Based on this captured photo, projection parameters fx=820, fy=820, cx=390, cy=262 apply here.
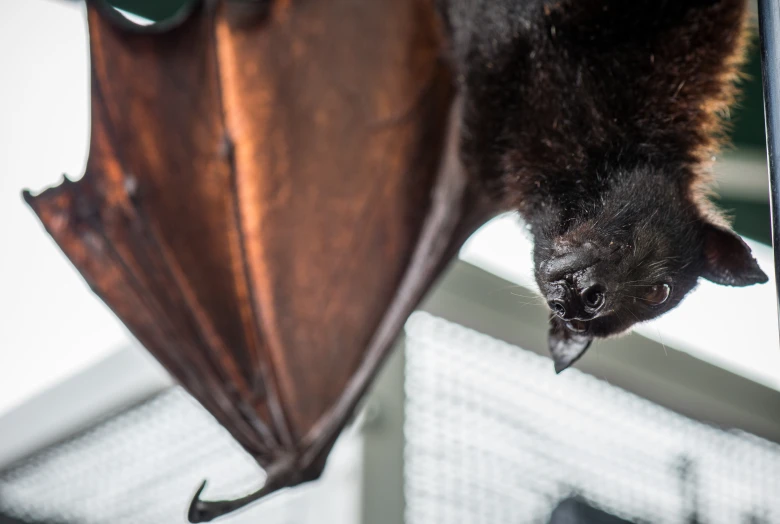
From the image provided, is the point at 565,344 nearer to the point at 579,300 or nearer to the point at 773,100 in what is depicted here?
the point at 579,300

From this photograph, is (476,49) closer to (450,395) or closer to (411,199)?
(411,199)

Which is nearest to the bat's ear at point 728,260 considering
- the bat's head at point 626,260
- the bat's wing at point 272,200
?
the bat's head at point 626,260

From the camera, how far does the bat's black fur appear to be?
1.81 meters

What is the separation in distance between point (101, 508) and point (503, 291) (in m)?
2.13

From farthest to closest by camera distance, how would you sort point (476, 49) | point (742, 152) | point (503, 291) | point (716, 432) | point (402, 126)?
point (716, 432)
point (503, 291)
point (742, 152)
point (402, 126)
point (476, 49)

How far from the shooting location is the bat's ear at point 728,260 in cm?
172

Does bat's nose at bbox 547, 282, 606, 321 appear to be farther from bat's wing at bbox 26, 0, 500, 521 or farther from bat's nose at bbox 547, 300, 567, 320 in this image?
bat's wing at bbox 26, 0, 500, 521

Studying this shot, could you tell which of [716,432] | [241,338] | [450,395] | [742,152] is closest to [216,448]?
[450,395]

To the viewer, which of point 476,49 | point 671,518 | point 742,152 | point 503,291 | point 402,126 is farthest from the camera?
point 671,518

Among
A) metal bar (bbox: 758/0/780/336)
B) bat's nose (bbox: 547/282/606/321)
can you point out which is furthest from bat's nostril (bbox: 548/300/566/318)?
metal bar (bbox: 758/0/780/336)

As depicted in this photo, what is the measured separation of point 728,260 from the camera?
1.82 meters

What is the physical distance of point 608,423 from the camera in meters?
3.40

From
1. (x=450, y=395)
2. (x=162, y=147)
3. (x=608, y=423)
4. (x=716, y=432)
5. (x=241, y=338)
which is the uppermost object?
(x=162, y=147)

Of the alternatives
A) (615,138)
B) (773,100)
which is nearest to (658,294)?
(615,138)
